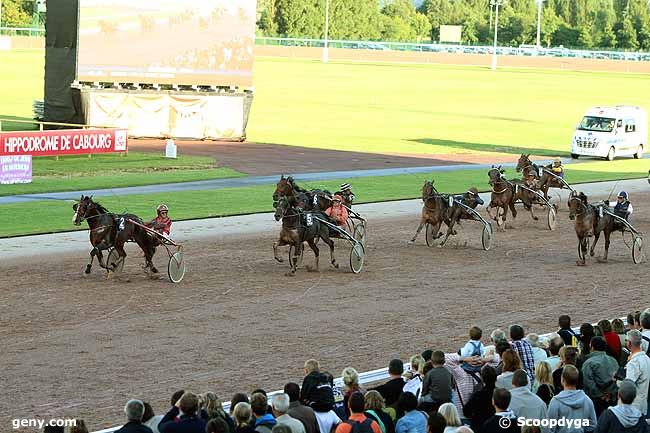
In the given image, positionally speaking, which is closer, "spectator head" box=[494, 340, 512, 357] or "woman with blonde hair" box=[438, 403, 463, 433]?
"woman with blonde hair" box=[438, 403, 463, 433]

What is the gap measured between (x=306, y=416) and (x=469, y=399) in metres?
2.30

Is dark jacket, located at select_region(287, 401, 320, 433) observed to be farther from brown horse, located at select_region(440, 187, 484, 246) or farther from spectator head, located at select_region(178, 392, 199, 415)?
brown horse, located at select_region(440, 187, 484, 246)

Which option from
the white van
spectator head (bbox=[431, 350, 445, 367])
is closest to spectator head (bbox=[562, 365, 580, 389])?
spectator head (bbox=[431, 350, 445, 367])

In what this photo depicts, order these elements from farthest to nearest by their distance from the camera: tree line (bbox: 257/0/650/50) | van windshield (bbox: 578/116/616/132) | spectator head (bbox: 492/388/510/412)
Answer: tree line (bbox: 257/0/650/50) < van windshield (bbox: 578/116/616/132) < spectator head (bbox: 492/388/510/412)

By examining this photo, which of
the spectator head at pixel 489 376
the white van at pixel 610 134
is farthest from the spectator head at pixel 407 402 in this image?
the white van at pixel 610 134

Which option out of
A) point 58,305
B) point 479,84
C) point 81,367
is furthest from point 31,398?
point 479,84

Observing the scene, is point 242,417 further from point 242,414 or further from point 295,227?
point 295,227

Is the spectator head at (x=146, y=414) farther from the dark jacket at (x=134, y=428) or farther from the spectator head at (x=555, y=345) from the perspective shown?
the spectator head at (x=555, y=345)

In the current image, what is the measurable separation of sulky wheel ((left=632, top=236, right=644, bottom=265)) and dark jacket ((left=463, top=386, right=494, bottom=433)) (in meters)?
16.7

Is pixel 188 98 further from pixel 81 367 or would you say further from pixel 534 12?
pixel 534 12

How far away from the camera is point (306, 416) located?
11.6 metres

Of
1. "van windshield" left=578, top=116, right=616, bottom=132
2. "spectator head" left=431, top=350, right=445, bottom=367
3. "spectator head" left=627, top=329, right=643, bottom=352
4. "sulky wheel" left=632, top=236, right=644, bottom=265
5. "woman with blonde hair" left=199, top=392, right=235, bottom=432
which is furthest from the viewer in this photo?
"van windshield" left=578, top=116, right=616, bottom=132

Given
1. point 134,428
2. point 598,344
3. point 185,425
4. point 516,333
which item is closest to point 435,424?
point 185,425

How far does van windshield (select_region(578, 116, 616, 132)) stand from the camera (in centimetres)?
5559
